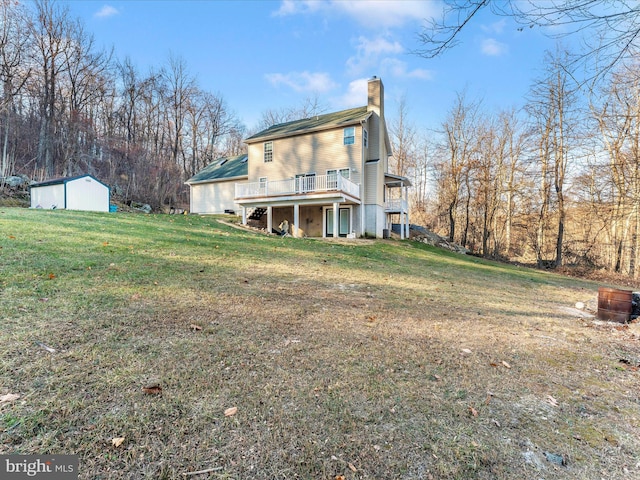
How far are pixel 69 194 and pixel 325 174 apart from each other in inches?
528

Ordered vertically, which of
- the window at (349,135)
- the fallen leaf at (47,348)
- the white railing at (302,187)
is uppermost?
the window at (349,135)

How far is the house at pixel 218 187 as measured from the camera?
20.9 meters

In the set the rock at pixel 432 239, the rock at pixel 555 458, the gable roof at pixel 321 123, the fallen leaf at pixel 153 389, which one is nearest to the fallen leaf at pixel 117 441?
the fallen leaf at pixel 153 389

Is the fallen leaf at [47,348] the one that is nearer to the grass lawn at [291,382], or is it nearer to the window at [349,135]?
the grass lawn at [291,382]

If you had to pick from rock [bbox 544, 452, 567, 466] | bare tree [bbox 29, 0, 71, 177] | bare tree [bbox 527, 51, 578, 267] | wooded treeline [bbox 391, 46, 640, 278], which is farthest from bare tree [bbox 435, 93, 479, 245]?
bare tree [bbox 29, 0, 71, 177]

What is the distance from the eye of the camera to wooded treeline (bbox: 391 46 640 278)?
14508 mm

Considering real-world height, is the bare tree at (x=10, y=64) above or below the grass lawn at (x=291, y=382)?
above

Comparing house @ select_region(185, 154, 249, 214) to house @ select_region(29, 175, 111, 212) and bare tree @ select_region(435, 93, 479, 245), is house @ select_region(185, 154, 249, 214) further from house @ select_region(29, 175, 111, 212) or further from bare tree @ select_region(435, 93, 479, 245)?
bare tree @ select_region(435, 93, 479, 245)

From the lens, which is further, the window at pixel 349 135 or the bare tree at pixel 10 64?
the bare tree at pixel 10 64

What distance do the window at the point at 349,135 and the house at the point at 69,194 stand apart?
46.6ft

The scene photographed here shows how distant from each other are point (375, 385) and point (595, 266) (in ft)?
74.2

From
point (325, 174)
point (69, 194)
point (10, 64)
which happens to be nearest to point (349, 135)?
point (325, 174)

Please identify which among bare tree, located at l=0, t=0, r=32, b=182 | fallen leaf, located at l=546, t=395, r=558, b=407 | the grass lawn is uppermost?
bare tree, located at l=0, t=0, r=32, b=182

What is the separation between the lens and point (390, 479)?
5.24 feet
